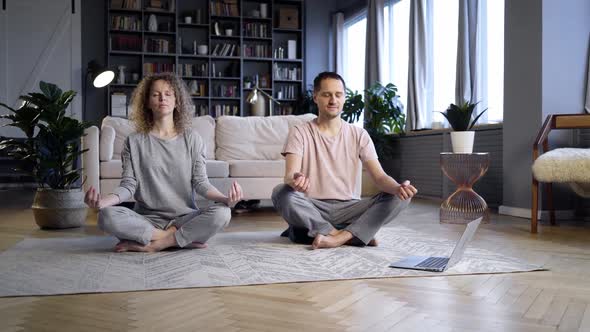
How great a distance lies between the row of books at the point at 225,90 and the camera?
8344 millimetres

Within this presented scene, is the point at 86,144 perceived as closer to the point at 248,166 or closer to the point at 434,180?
the point at 248,166

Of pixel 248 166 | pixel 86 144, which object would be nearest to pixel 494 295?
pixel 248 166

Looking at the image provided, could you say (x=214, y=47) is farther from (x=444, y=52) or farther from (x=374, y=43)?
(x=444, y=52)

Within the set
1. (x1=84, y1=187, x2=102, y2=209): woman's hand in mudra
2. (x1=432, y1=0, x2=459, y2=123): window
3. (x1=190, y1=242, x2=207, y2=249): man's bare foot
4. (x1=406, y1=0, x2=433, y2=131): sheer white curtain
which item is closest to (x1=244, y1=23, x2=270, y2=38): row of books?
(x1=406, y1=0, x2=433, y2=131): sheer white curtain

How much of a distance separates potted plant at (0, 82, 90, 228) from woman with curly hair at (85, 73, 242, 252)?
1.04 m

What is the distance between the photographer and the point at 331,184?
2.67 m

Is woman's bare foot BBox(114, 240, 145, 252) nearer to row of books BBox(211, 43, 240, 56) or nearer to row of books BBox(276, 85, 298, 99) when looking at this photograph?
row of books BBox(211, 43, 240, 56)

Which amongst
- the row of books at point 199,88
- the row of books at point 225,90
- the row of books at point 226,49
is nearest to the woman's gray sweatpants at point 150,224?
the row of books at point 199,88

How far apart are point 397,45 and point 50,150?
467cm

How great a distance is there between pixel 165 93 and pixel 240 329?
1.46 metres

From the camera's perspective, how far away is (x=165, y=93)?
255cm

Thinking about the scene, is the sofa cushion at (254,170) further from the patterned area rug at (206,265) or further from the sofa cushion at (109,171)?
the patterned area rug at (206,265)

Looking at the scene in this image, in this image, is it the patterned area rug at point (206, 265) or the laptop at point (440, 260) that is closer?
the patterned area rug at point (206, 265)

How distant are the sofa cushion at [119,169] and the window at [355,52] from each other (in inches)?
149
